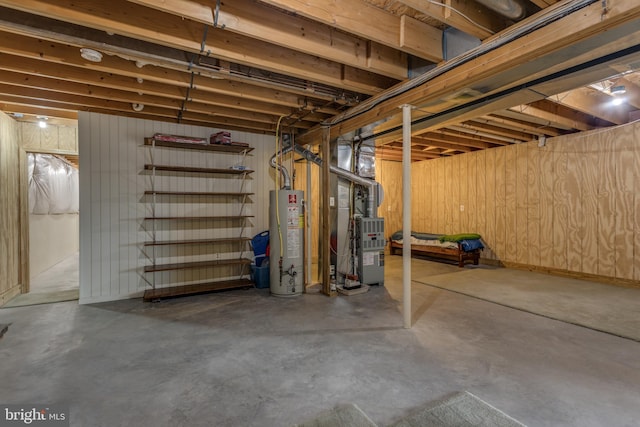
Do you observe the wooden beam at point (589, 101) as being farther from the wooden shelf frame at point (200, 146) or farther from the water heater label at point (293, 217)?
the wooden shelf frame at point (200, 146)

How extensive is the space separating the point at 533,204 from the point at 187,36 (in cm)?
614

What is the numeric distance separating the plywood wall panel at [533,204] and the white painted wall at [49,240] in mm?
8771

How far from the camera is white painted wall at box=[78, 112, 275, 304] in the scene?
13.1 feet

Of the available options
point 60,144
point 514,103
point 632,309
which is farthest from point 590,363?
point 60,144

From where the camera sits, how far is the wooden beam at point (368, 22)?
6.84 ft

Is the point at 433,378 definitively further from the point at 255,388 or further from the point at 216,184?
the point at 216,184

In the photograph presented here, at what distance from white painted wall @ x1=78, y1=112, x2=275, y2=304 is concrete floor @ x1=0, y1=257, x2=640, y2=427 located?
0.64 m

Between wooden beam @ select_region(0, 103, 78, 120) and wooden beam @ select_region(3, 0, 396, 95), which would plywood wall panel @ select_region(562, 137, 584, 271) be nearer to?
wooden beam @ select_region(3, 0, 396, 95)

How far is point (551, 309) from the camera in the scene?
11.6 feet

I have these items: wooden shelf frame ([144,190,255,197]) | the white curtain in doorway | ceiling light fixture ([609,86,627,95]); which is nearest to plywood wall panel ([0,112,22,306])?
the white curtain in doorway

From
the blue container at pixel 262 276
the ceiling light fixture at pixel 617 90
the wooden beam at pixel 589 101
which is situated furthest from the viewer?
the blue container at pixel 262 276

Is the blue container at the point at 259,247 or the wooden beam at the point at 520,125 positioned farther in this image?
the blue container at the point at 259,247

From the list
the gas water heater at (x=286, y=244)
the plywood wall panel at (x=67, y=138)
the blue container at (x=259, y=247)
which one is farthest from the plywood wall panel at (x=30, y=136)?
the gas water heater at (x=286, y=244)

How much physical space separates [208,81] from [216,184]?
187 cm
